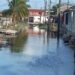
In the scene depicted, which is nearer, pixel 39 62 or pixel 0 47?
pixel 39 62

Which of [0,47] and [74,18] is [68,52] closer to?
[0,47]

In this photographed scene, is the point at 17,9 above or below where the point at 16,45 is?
above

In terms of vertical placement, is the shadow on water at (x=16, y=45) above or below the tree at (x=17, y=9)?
below

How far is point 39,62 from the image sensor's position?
22.6 metres

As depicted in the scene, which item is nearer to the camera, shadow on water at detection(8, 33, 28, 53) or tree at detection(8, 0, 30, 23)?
shadow on water at detection(8, 33, 28, 53)

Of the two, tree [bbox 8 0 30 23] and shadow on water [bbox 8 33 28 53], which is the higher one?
tree [bbox 8 0 30 23]

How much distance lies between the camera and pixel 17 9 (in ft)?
239

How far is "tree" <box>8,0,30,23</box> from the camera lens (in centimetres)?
7178

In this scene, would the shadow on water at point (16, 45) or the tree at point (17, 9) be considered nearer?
the shadow on water at point (16, 45)

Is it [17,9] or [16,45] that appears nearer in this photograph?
[16,45]

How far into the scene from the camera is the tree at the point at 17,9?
71775 mm

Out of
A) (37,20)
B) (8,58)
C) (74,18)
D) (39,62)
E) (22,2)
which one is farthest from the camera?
(37,20)

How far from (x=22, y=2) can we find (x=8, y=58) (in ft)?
160

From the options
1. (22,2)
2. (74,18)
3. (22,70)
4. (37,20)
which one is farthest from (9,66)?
(37,20)
